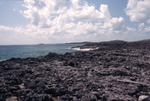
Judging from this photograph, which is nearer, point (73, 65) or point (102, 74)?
point (102, 74)

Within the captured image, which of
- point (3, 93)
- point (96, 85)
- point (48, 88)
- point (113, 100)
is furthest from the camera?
point (96, 85)

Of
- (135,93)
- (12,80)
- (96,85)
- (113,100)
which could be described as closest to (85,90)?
(96,85)

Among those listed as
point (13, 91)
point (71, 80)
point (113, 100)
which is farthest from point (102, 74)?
point (13, 91)

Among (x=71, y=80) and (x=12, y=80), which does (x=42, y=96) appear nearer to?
(x=71, y=80)

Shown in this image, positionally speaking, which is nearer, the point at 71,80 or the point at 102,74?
the point at 71,80

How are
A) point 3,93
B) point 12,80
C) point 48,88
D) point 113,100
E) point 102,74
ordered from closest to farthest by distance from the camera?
point 113,100, point 3,93, point 48,88, point 12,80, point 102,74

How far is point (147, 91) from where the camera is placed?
7.39 m

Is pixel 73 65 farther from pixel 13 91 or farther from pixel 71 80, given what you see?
pixel 13 91

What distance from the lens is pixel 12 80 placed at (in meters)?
9.09

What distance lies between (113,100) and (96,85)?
1951 mm

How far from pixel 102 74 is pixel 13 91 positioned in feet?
23.5

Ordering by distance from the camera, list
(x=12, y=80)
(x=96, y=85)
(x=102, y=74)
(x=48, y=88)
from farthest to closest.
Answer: (x=102, y=74) → (x=12, y=80) → (x=96, y=85) → (x=48, y=88)

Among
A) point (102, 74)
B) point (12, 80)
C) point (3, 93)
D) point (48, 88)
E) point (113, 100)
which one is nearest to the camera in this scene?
point (113, 100)

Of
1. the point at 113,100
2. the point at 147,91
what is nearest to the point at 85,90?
the point at 113,100
